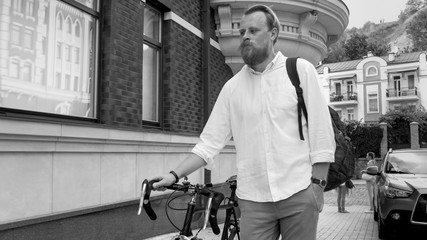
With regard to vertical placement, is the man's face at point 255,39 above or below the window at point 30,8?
below

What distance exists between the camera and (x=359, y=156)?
31.6 meters

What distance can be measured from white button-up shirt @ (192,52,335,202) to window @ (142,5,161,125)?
13.3 ft

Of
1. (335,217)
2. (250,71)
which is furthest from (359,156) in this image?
(250,71)

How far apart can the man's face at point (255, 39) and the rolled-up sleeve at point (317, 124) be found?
270 mm

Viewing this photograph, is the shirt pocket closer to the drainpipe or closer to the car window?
the drainpipe

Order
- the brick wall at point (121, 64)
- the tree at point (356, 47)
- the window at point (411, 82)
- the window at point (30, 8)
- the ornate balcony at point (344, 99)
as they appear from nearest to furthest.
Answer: the window at point (30, 8)
the brick wall at point (121, 64)
the window at point (411, 82)
the ornate balcony at point (344, 99)
the tree at point (356, 47)

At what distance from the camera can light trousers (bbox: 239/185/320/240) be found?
2.14m

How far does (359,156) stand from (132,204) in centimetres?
2870

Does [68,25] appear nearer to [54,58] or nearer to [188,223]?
[54,58]

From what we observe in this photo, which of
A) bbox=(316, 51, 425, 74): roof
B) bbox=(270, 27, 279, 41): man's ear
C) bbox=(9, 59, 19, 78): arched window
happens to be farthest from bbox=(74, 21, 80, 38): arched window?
bbox=(316, 51, 425, 74): roof

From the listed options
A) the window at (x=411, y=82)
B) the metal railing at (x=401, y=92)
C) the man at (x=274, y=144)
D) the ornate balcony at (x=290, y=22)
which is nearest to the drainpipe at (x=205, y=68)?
the ornate balcony at (x=290, y=22)

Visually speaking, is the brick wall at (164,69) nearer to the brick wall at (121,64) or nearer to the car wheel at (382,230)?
the brick wall at (121,64)

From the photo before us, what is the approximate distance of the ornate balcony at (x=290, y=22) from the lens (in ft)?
27.0

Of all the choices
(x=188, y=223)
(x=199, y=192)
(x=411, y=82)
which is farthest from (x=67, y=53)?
(x=411, y=82)
